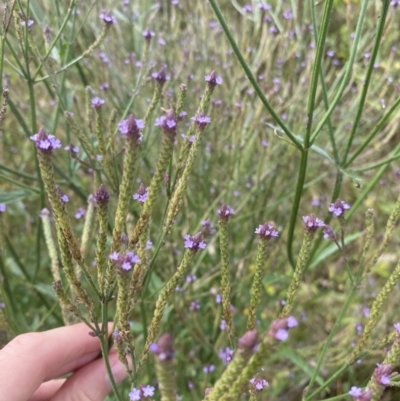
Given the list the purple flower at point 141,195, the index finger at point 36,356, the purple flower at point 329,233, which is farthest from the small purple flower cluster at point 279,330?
the index finger at point 36,356

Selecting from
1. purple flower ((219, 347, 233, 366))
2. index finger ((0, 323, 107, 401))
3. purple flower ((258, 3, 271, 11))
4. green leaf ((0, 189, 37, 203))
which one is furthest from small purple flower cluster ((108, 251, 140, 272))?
purple flower ((258, 3, 271, 11))

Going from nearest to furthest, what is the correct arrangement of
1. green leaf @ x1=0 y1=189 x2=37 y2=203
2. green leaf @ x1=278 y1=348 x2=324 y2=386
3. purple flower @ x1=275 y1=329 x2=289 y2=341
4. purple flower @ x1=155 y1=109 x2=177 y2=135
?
purple flower @ x1=275 y1=329 x2=289 y2=341
purple flower @ x1=155 y1=109 x2=177 y2=135
green leaf @ x1=0 y1=189 x2=37 y2=203
green leaf @ x1=278 y1=348 x2=324 y2=386

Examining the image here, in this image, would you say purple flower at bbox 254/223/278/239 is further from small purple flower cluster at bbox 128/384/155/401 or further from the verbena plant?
small purple flower cluster at bbox 128/384/155/401

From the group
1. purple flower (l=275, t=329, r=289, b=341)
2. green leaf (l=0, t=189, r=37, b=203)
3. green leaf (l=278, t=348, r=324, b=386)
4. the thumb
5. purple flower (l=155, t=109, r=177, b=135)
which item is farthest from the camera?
green leaf (l=278, t=348, r=324, b=386)

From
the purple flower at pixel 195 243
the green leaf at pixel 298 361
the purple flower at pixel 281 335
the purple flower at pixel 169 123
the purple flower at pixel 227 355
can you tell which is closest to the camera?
the purple flower at pixel 281 335

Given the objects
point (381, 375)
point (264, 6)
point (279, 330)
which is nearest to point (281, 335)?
point (279, 330)

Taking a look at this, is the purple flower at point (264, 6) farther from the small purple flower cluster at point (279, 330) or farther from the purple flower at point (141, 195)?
the small purple flower cluster at point (279, 330)
